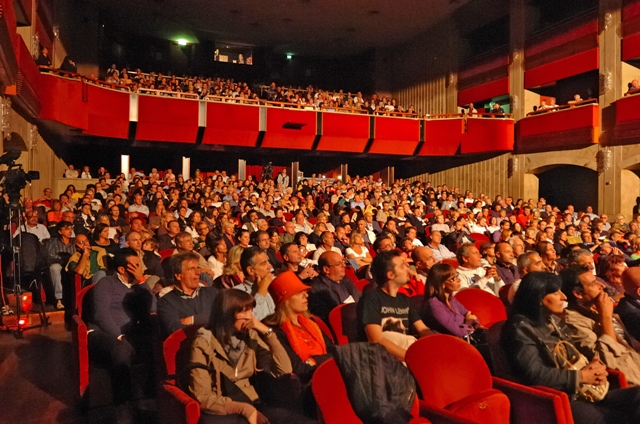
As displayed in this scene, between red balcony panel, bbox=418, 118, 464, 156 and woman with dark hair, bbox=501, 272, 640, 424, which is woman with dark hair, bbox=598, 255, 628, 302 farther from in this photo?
red balcony panel, bbox=418, 118, 464, 156

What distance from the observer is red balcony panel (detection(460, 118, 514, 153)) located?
1383 cm

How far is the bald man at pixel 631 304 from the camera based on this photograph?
2.65 metres

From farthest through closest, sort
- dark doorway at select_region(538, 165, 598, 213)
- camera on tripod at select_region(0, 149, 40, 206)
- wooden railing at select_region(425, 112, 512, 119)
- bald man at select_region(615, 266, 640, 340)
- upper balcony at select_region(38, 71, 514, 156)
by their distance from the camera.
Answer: wooden railing at select_region(425, 112, 512, 119), dark doorway at select_region(538, 165, 598, 213), upper balcony at select_region(38, 71, 514, 156), camera on tripod at select_region(0, 149, 40, 206), bald man at select_region(615, 266, 640, 340)

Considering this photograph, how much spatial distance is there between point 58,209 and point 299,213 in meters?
3.05

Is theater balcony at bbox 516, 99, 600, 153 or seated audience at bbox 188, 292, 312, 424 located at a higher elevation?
theater balcony at bbox 516, 99, 600, 153

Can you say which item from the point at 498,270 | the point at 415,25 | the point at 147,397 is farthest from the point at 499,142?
the point at 147,397

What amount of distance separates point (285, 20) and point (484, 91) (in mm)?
6219

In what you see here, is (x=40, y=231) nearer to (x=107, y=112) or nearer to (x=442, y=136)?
(x=107, y=112)

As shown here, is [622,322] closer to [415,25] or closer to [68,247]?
[68,247]

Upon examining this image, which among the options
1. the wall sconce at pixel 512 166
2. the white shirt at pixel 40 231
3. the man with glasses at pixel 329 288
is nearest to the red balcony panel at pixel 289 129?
the wall sconce at pixel 512 166

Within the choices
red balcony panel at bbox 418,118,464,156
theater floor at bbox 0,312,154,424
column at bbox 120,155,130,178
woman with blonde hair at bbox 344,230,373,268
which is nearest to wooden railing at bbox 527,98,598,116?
red balcony panel at bbox 418,118,464,156

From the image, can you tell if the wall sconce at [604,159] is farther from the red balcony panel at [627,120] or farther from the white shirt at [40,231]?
the white shirt at [40,231]

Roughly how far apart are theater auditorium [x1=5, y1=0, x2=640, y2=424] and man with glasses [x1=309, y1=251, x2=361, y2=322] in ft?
0.05

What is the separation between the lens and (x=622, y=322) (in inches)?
106
